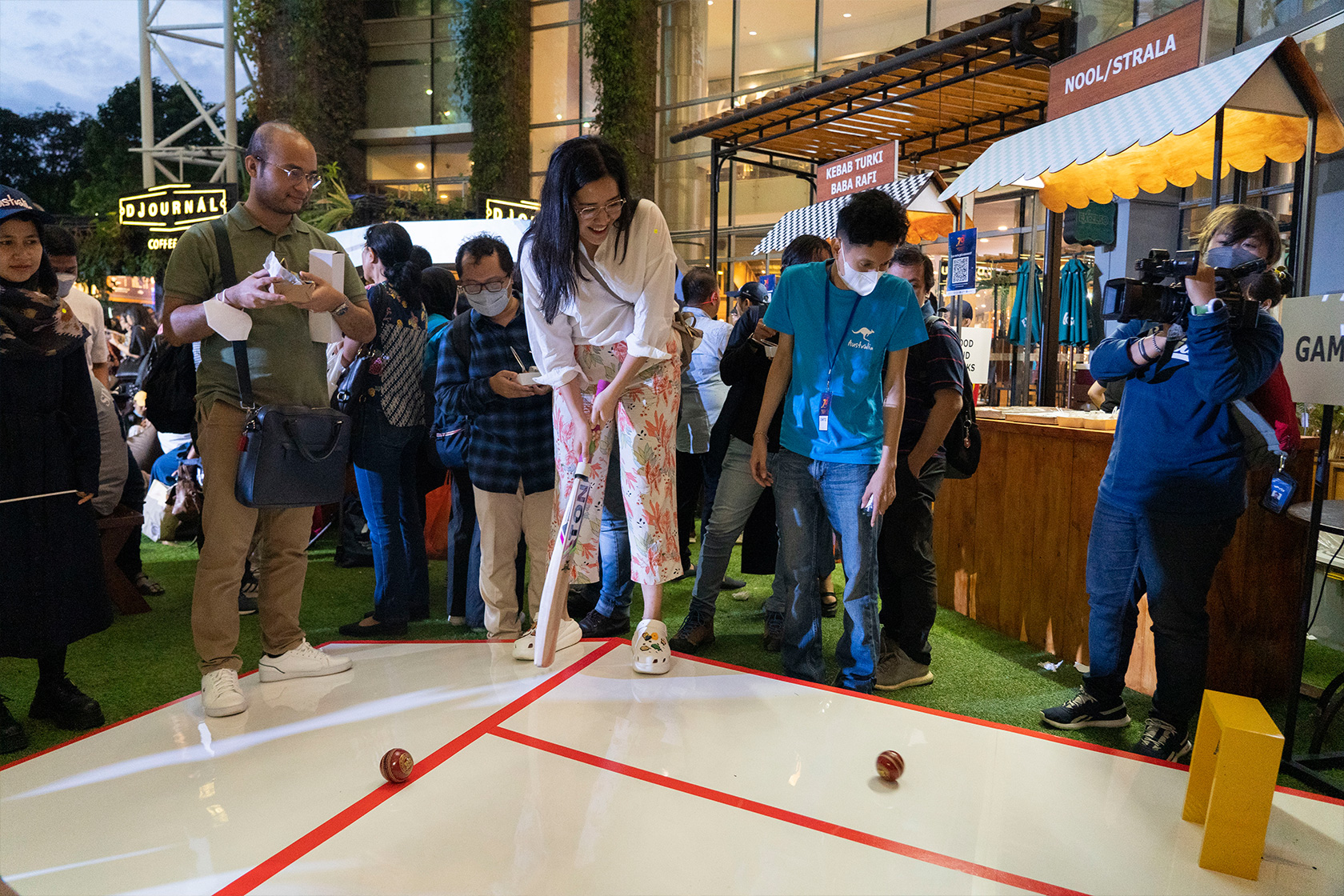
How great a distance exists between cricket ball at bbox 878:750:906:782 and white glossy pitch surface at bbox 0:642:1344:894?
0.04 meters

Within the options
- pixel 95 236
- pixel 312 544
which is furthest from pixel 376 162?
pixel 312 544

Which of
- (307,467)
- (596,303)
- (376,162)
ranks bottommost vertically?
(307,467)

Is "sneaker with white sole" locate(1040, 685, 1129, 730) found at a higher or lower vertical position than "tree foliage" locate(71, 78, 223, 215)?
lower

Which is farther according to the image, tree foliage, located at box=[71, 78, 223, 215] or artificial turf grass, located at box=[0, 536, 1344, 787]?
tree foliage, located at box=[71, 78, 223, 215]

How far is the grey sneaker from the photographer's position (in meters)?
3.14

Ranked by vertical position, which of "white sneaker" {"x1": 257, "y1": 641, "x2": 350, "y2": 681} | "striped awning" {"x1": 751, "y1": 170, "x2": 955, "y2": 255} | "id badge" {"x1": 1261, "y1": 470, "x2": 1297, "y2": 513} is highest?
"striped awning" {"x1": 751, "y1": 170, "x2": 955, "y2": 255}

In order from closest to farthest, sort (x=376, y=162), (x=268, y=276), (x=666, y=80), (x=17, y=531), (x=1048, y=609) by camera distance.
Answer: (x=268, y=276)
(x=17, y=531)
(x=1048, y=609)
(x=666, y=80)
(x=376, y=162)

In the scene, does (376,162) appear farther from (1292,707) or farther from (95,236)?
(1292,707)

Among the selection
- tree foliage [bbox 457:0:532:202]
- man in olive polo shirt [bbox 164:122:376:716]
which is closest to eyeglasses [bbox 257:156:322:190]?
man in olive polo shirt [bbox 164:122:376:716]

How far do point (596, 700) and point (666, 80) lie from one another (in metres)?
14.9

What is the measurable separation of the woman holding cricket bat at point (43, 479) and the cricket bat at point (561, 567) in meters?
1.50

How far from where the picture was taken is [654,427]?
2.80m

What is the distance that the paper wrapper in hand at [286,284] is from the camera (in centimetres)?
238

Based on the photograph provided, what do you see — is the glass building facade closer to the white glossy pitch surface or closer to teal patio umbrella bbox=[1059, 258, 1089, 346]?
teal patio umbrella bbox=[1059, 258, 1089, 346]
